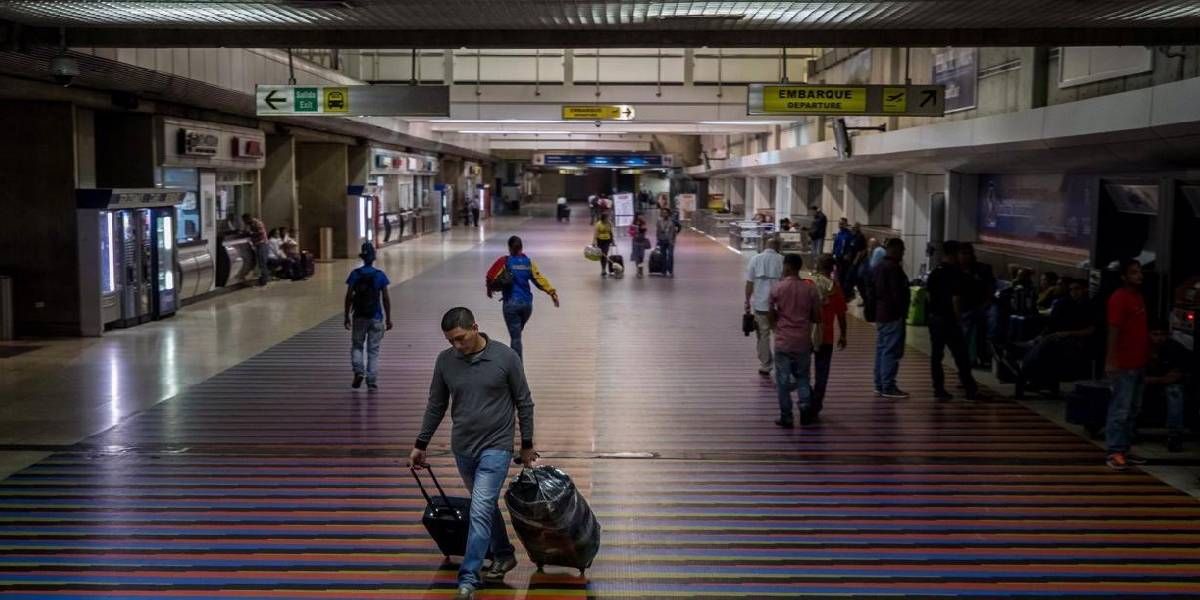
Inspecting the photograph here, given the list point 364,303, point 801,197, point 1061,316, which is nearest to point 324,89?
point 364,303

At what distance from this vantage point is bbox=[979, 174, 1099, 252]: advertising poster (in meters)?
16.8

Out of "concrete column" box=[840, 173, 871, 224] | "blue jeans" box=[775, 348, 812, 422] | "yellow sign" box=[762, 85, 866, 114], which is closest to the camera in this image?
"blue jeans" box=[775, 348, 812, 422]

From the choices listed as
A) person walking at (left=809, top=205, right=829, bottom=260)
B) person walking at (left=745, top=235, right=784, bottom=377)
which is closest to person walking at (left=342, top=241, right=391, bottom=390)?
person walking at (left=745, top=235, right=784, bottom=377)

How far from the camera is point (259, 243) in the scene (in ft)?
77.5

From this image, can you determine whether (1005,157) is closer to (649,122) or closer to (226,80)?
(226,80)

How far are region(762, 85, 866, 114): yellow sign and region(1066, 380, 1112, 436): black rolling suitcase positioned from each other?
6887mm

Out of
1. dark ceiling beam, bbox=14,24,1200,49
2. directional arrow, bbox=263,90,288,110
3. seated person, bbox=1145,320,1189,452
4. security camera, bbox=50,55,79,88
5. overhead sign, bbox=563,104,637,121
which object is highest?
overhead sign, bbox=563,104,637,121

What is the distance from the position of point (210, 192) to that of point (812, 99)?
1128 cm

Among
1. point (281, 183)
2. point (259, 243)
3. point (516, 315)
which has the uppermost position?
point (281, 183)

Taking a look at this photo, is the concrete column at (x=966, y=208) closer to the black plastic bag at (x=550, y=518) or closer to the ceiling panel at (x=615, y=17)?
the ceiling panel at (x=615, y=17)

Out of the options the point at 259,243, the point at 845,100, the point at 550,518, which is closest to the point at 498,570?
the point at 550,518

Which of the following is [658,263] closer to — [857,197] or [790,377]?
[857,197]

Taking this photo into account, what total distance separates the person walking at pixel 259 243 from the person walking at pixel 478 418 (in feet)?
60.4

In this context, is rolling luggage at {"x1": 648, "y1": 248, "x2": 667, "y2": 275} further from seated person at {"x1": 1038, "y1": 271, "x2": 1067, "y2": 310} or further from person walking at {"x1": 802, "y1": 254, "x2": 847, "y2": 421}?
person walking at {"x1": 802, "y1": 254, "x2": 847, "y2": 421}
